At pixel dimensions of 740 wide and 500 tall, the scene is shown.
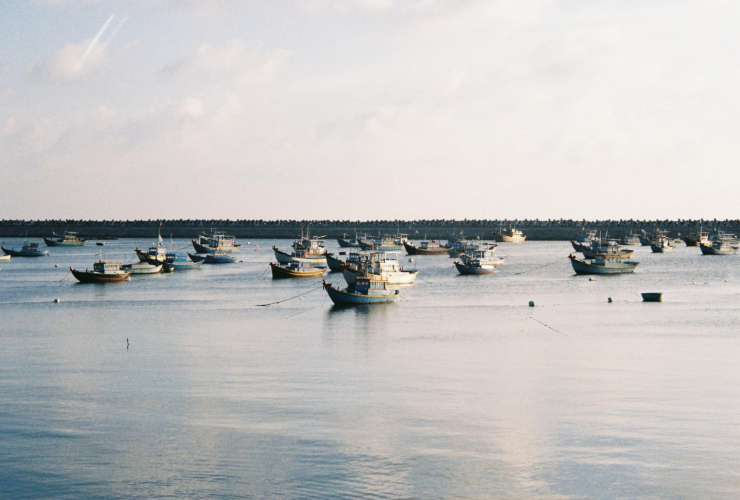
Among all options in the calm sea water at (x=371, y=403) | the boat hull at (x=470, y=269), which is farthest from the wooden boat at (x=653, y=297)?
the boat hull at (x=470, y=269)

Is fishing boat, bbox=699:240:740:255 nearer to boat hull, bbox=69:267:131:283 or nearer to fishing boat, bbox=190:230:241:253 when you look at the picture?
fishing boat, bbox=190:230:241:253

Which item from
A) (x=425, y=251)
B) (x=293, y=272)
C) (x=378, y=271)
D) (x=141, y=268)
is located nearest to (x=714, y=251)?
(x=425, y=251)

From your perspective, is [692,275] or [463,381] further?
[692,275]

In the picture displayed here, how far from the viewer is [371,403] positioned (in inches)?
1329

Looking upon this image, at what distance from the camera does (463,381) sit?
126 feet

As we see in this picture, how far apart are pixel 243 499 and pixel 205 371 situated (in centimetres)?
1813

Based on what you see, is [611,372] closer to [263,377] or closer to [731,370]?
[731,370]

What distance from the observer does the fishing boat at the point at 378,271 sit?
257 ft

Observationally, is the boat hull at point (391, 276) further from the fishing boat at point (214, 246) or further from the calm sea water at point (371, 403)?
the fishing boat at point (214, 246)

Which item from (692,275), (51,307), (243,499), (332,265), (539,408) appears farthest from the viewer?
(332,265)

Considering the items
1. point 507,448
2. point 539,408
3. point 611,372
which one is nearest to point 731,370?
point 611,372

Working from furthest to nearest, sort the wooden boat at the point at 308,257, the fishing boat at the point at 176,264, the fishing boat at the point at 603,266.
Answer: the fishing boat at the point at 176,264, the wooden boat at the point at 308,257, the fishing boat at the point at 603,266

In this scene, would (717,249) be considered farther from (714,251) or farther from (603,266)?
(603,266)

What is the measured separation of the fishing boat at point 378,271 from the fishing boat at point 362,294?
0.98 meters
